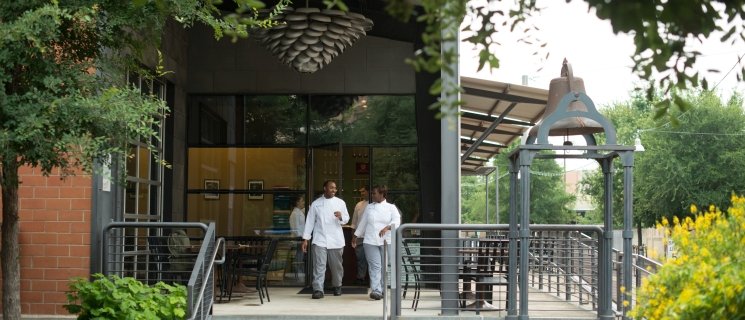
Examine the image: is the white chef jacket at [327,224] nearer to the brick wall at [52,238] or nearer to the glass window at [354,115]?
the glass window at [354,115]

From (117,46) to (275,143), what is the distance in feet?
23.3

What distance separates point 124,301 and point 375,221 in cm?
460

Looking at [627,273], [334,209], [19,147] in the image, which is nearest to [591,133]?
[627,273]

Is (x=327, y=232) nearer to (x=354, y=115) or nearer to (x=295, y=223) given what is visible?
(x=295, y=223)

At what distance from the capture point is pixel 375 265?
13.2 meters

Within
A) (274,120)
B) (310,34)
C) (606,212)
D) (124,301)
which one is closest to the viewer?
(124,301)

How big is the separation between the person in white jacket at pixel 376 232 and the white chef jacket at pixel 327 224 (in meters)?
0.23

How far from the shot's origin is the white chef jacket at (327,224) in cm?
1353

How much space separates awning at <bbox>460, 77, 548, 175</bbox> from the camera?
1542cm

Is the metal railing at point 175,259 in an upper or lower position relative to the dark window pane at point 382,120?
lower

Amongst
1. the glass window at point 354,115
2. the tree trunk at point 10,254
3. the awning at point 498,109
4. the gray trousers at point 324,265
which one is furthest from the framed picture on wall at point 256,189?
the tree trunk at point 10,254

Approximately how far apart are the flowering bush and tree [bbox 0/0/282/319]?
2.92 m

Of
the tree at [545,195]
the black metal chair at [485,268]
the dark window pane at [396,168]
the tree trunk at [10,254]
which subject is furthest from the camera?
the tree at [545,195]

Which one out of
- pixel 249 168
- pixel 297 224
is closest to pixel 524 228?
pixel 297 224
